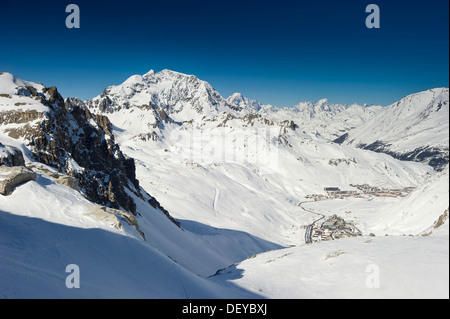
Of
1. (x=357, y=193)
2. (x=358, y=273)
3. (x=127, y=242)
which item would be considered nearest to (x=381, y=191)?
(x=357, y=193)

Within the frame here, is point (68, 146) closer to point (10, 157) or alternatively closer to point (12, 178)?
point (10, 157)

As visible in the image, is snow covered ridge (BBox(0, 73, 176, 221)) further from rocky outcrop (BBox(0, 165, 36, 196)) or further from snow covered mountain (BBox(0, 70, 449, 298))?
rocky outcrop (BBox(0, 165, 36, 196))

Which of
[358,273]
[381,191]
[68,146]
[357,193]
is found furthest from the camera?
[381,191]

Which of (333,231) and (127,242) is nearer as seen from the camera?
(127,242)

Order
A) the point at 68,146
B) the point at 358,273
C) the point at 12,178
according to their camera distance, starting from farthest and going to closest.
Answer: the point at 68,146
the point at 12,178
the point at 358,273

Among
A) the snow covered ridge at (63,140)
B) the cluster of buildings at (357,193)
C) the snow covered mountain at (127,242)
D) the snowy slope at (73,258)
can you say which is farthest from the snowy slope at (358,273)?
the cluster of buildings at (357,193)

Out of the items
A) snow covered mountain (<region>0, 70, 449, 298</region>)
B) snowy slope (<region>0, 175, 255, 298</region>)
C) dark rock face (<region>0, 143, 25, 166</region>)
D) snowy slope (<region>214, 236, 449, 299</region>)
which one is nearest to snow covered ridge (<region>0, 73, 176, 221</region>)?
snow covered mountain (<region>0, 70, 449, 298</region>)
